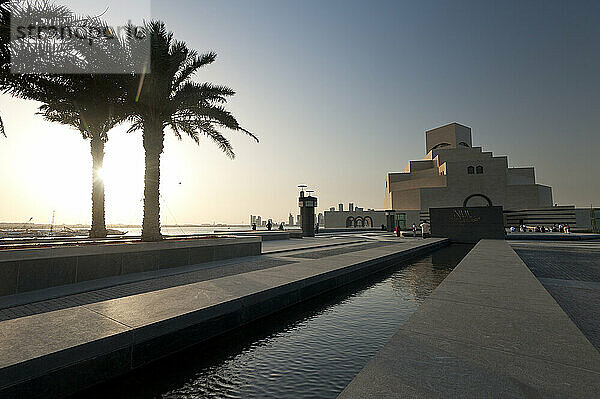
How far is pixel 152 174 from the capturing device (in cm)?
1228

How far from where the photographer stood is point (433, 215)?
95.0ft

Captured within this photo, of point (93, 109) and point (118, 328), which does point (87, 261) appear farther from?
point (93, 109)

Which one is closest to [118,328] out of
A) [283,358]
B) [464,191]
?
[283,358]

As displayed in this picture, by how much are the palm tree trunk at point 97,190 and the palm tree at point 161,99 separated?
394 centimetres

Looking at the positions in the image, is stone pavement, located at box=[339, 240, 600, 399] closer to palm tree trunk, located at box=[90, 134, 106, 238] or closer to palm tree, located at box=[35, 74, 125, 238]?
palm tree, located at box=[35, 74, 125, 238]

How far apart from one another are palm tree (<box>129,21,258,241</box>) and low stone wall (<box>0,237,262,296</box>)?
1.84 m

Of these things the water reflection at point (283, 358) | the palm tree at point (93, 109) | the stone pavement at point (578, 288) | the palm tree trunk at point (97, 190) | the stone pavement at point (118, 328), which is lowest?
the water reflection at point (283, 358)

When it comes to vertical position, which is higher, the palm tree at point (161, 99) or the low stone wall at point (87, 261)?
the palm tree at point (161, 99)

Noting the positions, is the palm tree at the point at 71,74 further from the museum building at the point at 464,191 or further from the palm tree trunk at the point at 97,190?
the museum building at the point at 464,191

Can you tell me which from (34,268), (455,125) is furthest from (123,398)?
(455,125)

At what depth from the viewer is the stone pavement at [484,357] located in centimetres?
238

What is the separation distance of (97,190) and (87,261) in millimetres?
9217

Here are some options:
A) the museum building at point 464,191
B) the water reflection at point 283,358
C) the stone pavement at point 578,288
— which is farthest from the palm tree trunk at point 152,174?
the museum building at point 464,191

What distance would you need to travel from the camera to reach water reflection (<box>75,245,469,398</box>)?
317 centimetres
